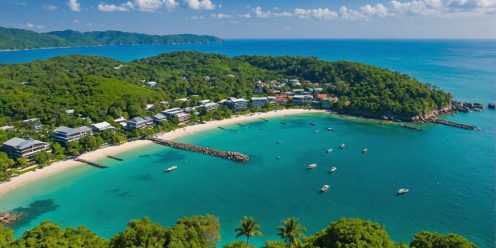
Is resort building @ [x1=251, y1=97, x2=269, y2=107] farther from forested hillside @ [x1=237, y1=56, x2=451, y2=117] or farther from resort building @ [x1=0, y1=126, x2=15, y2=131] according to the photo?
resort building @ [x1=0, y1=126, x2=15, y2=131]

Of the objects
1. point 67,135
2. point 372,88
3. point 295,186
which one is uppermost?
point 372,88

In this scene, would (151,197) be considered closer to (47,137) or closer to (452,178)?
(47,137)

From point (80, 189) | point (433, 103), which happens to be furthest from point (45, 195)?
point (433, 103)

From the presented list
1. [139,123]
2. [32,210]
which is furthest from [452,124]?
[32,210]

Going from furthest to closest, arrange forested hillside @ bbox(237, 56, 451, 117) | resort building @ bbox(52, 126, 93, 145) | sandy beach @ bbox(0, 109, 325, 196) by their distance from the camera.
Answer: forested hillside @ bbox(237, 56, 451, 117), resort building @ bbox(52, 126, 93, 145), sandy beach @ bbox(0, 109, 325, 196)

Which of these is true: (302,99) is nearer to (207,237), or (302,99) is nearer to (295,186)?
(295,186)

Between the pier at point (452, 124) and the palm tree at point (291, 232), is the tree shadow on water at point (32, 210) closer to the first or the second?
the palm tree at point (291, 232)

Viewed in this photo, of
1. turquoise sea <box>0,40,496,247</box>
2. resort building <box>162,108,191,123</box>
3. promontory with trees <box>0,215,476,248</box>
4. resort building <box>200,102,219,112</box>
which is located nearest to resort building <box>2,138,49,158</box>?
turquoise sea <box>0,40,496,247</box>

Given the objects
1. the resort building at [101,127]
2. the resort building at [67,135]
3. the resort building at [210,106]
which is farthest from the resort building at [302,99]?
the resort building at [67,135]
